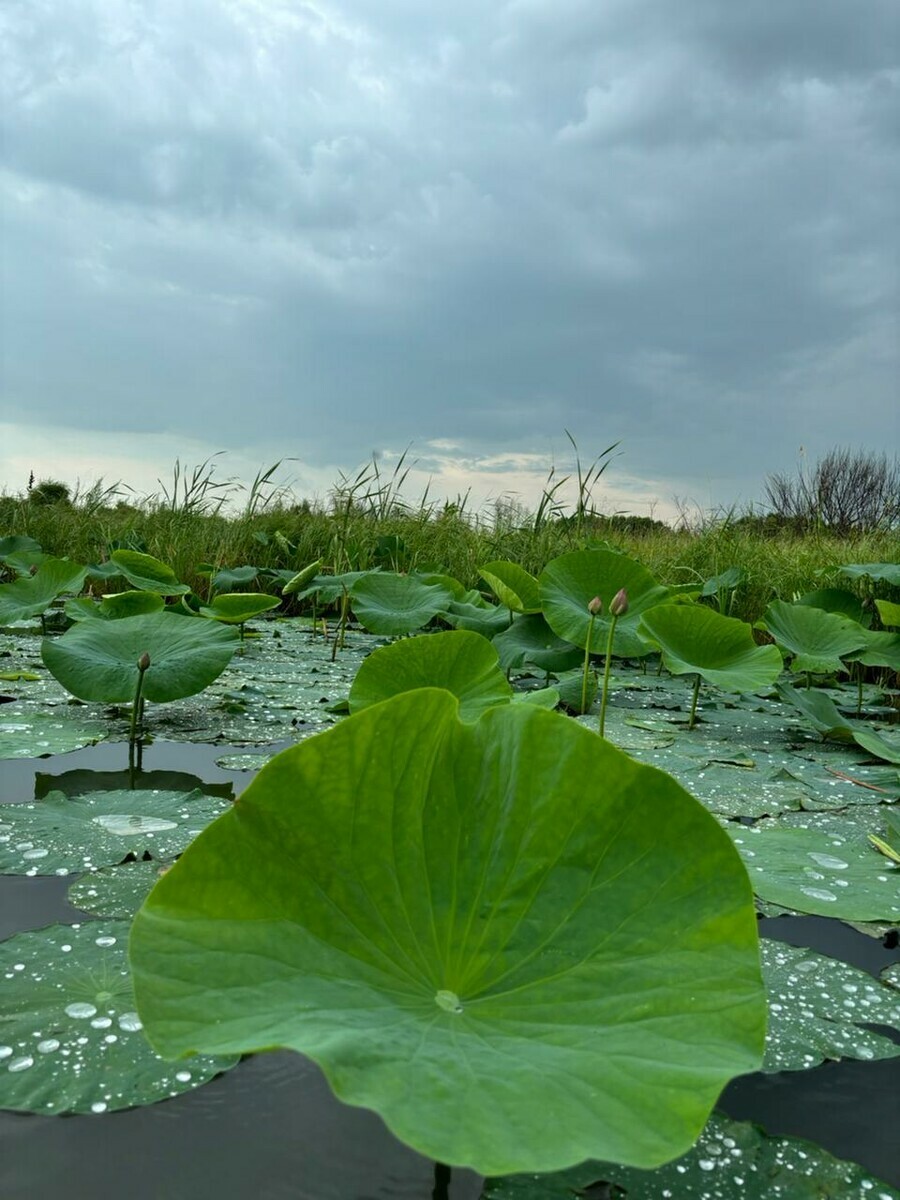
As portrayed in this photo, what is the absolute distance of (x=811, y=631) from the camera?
2.59m

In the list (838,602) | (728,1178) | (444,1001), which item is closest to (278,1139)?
(444,1001)

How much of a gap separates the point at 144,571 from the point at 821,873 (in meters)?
2.85

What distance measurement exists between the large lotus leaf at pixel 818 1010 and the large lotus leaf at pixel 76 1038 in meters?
0.52

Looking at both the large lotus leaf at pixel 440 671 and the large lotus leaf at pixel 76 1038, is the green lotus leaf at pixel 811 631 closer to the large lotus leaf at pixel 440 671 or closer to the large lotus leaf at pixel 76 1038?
the large lotus leaf at pixel 440 671

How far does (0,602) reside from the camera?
2920 mm

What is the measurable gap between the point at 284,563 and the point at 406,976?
16.5ft

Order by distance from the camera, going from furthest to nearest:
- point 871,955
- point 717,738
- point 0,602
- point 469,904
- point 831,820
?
point 0,602 → point 717,738 → point 831,820 → point 871,955 → point 469,904

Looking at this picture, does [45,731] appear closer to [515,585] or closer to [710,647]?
[515,585]

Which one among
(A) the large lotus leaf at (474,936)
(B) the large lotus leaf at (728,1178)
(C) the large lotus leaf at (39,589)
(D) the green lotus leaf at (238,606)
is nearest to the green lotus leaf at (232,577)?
(C) the large lotus leaf at (39,589)

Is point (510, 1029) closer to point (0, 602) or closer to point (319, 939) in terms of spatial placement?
point (319, 939)

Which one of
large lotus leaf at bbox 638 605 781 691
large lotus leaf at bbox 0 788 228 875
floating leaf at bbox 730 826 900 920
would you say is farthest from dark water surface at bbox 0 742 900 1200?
large lotus leaf at bbox 638 605 781 691

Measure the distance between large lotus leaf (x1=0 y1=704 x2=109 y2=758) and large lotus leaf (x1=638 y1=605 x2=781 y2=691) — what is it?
1.32 metres

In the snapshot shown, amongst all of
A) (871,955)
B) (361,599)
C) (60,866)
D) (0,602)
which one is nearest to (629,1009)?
(871,955)

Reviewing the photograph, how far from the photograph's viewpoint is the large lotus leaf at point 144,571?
128 inches
